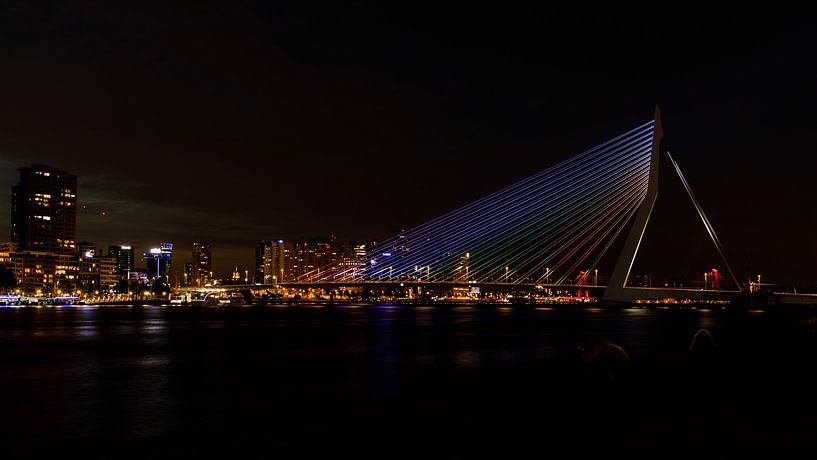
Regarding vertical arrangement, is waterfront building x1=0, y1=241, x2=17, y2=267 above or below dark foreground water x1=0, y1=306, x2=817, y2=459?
above

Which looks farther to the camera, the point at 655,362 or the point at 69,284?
the point at 69,284

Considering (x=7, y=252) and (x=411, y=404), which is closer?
(x=411, y=404)

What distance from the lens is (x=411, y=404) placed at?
47.1 ft

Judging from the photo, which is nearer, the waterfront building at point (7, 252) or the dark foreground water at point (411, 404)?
the dark foreground water at point (411, 404)

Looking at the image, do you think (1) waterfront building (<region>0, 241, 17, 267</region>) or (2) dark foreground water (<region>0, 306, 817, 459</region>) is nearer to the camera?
(2) dark foreground water (<region>0, 306, 817, 459</region>)

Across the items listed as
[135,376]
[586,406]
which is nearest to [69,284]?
[135,376]

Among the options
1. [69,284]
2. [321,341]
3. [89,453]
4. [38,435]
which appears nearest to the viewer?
[89,453]

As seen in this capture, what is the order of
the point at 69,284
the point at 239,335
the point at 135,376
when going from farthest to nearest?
1. the point at 69,284
2. the point at 239,335
3. the point at 135,376

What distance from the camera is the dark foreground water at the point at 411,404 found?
1017 centimetres

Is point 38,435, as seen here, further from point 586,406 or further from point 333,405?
point 586,406

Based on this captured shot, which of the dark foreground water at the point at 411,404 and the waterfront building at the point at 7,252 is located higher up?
the waterfront building at the point at 7,252

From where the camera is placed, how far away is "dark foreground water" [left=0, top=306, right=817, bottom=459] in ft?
33.4

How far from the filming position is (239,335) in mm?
40344

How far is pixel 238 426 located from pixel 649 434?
646 centimetres
